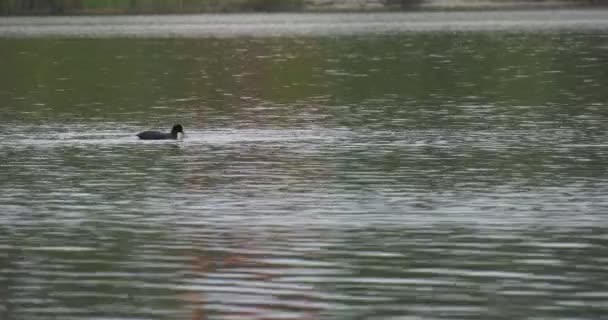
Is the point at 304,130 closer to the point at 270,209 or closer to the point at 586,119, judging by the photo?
the point at 586,119

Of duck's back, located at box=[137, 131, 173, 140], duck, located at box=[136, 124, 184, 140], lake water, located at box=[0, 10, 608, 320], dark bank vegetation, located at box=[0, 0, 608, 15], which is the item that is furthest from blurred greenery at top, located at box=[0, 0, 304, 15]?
duck, located at box=[136, 124, 184, 140]

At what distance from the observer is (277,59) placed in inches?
3398

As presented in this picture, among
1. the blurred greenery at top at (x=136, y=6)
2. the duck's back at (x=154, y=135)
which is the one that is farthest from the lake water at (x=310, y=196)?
the blurred greenery at top at (x=136, y=6)

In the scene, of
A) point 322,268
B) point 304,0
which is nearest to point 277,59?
point 322,268

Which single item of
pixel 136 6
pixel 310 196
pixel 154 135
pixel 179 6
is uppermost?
pixel 310 196

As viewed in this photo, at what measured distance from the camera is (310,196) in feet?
97.1

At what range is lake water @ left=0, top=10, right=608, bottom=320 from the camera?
20406 millimetres

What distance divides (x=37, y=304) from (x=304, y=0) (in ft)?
506

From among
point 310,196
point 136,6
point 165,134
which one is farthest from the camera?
point 136,6

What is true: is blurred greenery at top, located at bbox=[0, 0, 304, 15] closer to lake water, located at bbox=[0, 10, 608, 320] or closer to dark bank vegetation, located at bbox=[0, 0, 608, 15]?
dark bank vegetation, located at bbox=[0, 0, 608, 15]

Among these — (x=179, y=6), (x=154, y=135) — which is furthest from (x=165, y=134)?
(x=179, y=6)

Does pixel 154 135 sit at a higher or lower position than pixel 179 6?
higher

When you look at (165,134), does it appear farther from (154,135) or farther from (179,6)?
(179,6)

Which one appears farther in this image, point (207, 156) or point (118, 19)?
point (118, 19)
